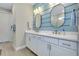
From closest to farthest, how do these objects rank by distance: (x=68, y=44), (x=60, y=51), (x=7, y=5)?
(x=68, y=44)
(x=60, y=51)
(x=7, y=5)

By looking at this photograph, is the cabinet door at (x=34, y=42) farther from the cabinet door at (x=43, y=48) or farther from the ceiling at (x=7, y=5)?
the ceiling at (x=7, y=5)

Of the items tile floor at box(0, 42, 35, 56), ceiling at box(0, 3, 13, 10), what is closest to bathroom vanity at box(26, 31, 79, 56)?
tile floor at box(0, 42, 35, 56)

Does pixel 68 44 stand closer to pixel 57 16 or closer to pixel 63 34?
pixel 63 34

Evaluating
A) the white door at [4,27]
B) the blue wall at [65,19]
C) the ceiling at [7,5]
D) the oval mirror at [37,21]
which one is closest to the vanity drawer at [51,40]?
the blue wall at [65,19]

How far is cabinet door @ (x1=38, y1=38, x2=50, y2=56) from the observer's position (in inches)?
70.8

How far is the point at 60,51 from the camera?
63.6 inches

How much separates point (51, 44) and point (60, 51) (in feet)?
0.61

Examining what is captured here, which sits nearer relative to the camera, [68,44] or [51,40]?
[68,44]

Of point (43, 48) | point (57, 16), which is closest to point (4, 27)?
point (43, 48)

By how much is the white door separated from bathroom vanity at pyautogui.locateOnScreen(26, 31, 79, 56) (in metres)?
0.31

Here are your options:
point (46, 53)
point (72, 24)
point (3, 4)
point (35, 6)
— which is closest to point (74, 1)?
point (72, 24)

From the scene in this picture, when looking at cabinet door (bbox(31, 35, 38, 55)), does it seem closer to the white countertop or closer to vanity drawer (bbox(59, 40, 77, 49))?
the white countertop

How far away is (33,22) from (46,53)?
551mm

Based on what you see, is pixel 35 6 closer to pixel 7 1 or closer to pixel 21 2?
pixel 21 2
